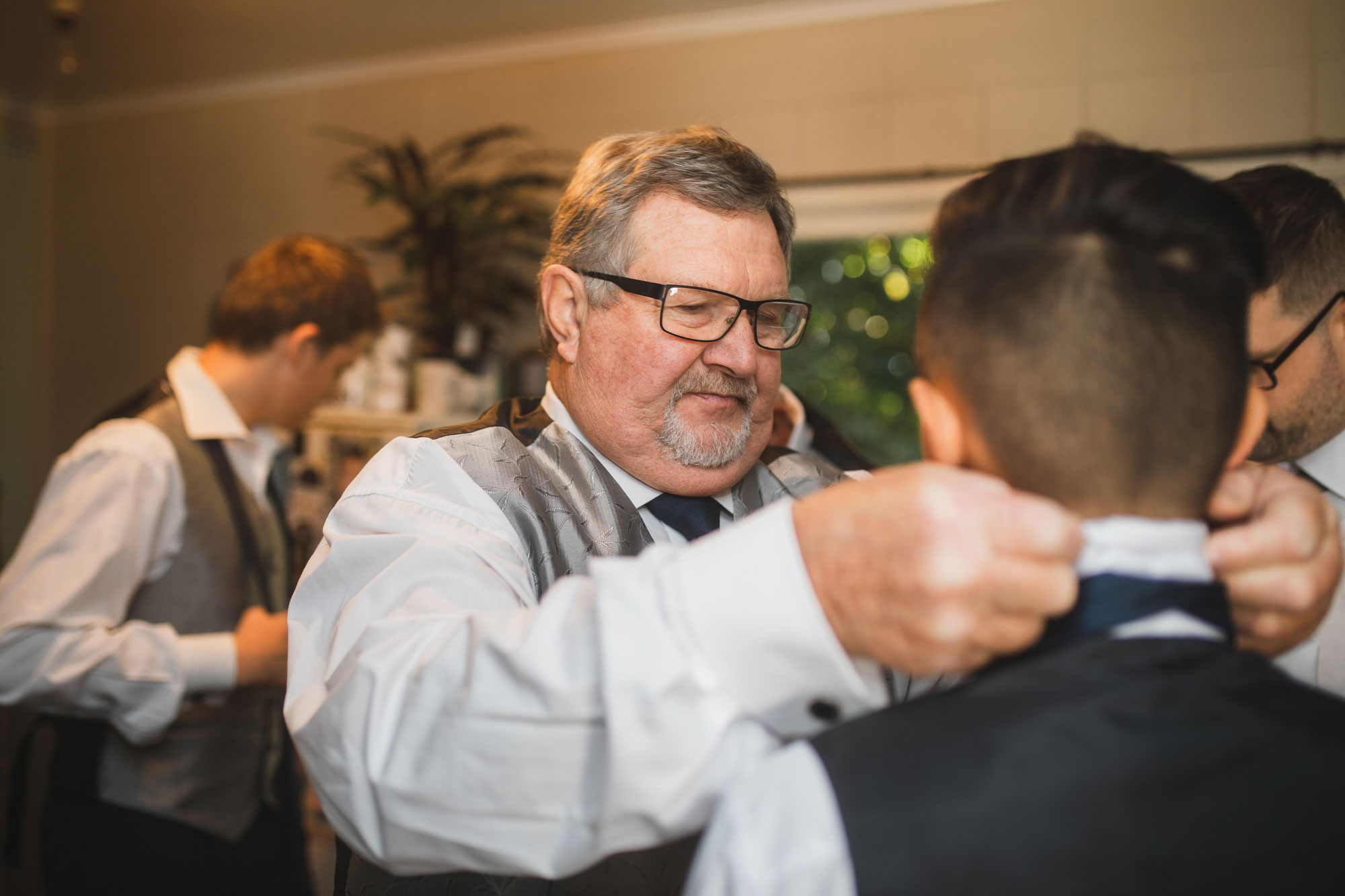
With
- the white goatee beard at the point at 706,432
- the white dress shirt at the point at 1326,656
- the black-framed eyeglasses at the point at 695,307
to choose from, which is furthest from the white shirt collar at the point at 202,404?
the white dress shirt at the point at 1326,656

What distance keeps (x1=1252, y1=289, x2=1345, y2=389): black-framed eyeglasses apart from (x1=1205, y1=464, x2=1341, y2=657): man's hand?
26.0 inches

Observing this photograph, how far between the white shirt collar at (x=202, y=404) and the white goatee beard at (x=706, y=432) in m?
1.28

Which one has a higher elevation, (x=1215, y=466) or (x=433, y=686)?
(x=1215, y=466)

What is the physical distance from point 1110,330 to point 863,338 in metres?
2.73

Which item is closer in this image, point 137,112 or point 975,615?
point 975,615

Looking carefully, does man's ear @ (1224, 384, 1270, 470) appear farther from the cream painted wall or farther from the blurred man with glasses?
the cream painted wall

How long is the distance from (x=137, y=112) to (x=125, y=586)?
387cm

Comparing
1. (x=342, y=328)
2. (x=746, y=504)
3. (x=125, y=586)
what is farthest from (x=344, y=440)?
(x=746, y=504)

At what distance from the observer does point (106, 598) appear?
1.76 m

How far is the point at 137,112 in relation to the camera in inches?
183

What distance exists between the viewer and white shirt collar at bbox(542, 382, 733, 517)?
4.08 ft

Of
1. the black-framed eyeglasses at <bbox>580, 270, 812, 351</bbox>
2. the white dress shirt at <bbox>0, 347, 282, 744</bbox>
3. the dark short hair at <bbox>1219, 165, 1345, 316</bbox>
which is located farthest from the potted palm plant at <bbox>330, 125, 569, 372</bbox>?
the dark short hair at <bbox>1219, 165, 1345, 316</bbox>

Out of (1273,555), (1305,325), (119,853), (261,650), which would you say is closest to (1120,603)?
(1273,555)

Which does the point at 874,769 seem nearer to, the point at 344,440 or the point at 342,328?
the point at 342,328
